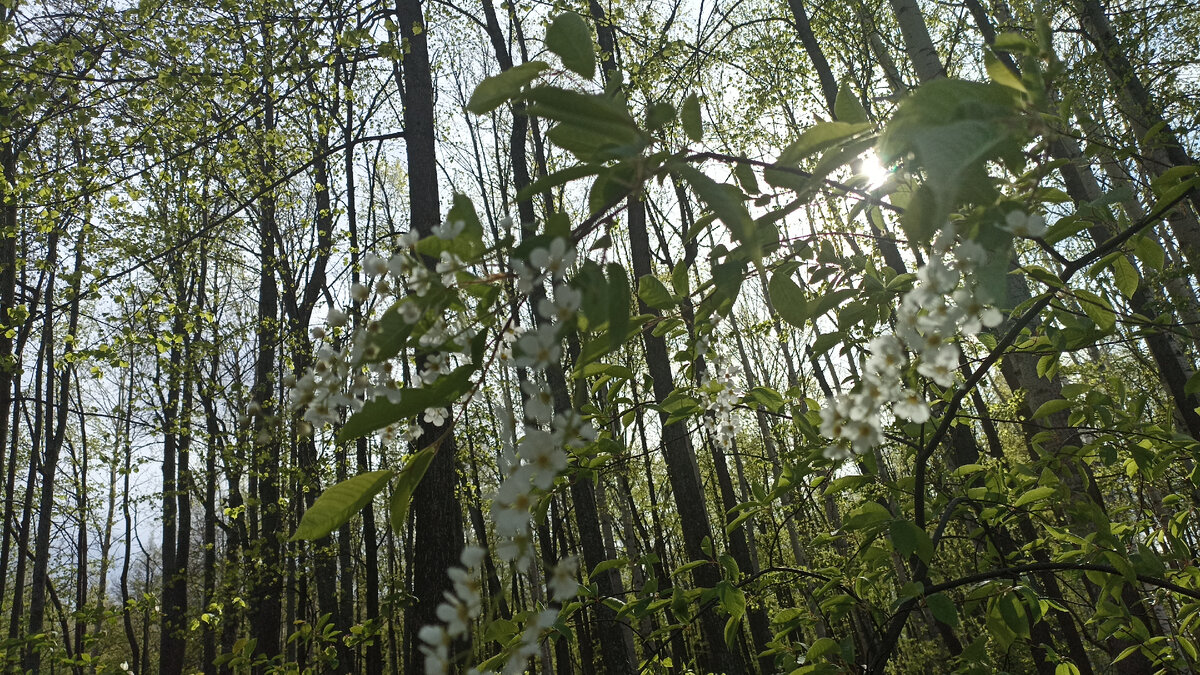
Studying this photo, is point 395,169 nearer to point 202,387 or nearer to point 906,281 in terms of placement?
point 202,387

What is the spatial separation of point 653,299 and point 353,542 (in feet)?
39.2

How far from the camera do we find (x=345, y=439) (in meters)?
0.63

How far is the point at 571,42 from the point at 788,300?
1.43 feet

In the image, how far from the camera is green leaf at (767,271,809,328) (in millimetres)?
881

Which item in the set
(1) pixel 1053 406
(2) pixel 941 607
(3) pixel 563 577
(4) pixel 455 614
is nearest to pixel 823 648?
(2) pixel 941 607

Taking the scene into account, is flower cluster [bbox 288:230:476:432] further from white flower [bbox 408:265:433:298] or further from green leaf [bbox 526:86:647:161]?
green leaf [bbox 526:86:647:161]

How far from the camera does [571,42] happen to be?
0.65m

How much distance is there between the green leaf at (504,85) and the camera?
621 mm

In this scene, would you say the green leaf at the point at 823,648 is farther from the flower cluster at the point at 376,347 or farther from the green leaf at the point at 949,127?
the green leaf at the point at 949,127

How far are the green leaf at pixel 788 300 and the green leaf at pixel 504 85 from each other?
0.43 meters

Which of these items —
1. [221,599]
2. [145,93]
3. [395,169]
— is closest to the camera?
[145,93]

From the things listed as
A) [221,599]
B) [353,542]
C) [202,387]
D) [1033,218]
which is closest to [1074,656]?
[1033,218]

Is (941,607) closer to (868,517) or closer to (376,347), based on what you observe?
(868,517)

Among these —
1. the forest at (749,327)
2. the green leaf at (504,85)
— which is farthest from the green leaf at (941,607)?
the green leaf at (504,85)
